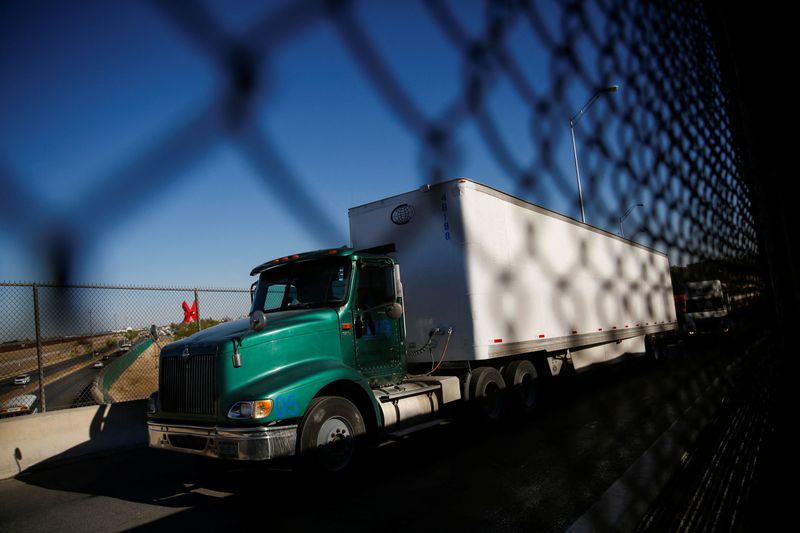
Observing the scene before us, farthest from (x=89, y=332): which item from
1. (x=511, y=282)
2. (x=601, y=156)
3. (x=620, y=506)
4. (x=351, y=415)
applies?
(x=511, y=282)

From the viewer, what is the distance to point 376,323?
7.32m

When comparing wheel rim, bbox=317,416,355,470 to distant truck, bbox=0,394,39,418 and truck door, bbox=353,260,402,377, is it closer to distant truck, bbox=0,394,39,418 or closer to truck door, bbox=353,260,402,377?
truck door, bbox=353,260,402,377

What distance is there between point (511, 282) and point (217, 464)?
4.71 metres

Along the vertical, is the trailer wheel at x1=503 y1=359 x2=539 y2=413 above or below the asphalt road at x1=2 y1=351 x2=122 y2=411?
below

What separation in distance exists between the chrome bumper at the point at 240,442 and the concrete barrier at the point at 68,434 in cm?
264

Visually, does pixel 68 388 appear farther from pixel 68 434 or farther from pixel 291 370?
pixel 291 370

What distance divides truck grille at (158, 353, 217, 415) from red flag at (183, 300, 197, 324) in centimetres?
389

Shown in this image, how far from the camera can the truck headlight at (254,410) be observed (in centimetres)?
514

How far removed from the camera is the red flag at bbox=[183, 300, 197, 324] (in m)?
10.1

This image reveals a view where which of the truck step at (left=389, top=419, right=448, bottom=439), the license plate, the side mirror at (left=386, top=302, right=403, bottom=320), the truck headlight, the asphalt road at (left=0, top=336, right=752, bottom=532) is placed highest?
the side mirror at (left=386, top=302, right=403, bottom=320)

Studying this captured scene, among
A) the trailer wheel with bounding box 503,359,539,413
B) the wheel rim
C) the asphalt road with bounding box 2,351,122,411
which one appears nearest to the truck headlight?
the wheel rim

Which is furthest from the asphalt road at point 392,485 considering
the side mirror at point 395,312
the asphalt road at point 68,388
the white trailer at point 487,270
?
the side mirror at point 395,312

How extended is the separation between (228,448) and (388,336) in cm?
293

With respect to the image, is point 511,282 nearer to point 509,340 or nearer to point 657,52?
point 509,340
